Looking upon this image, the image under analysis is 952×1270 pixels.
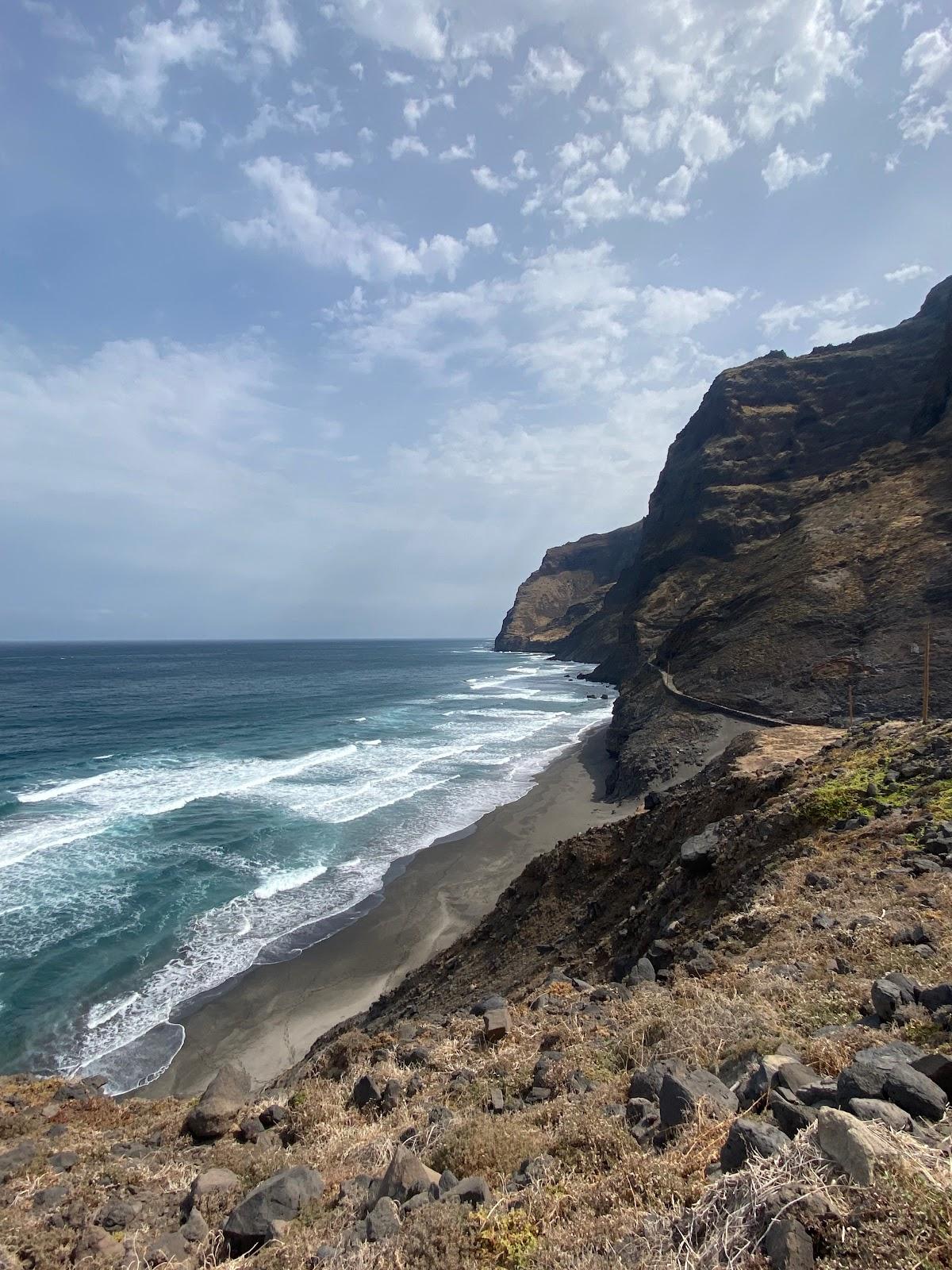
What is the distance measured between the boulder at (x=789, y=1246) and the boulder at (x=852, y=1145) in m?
0.35

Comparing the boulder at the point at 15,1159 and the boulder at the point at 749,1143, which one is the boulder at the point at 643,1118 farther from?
the boulder at the point at 15,1159

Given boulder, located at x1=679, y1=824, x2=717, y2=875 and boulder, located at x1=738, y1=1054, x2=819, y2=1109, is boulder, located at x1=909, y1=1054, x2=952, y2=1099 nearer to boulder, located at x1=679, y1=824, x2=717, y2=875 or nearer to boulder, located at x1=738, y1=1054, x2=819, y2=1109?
boulder, located at x1=738, y1=1054, x2=819, y2=1109

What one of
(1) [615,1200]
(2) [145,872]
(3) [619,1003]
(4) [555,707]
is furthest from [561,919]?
(4) [555,707]

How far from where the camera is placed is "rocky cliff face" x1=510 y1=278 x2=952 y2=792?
36.9 m

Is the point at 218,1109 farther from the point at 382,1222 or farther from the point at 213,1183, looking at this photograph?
the point at 382,1222

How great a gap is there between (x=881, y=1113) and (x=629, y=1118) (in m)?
1.84

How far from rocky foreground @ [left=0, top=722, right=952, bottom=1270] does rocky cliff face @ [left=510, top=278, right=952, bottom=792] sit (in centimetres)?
2429

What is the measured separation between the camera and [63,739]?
4800cm

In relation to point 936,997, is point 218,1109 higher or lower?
lower

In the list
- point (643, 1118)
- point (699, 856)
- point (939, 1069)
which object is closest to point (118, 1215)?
point (643, 1118)

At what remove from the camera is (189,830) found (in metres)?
27.6

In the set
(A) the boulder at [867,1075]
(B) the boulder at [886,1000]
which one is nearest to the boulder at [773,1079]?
(A) the boulder at [867,1075]

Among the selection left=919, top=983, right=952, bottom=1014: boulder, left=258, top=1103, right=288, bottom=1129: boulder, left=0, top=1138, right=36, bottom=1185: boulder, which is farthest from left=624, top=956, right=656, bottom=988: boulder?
left=0, top=1138, right=36, bottom=1185: boulder

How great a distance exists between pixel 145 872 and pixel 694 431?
107m
